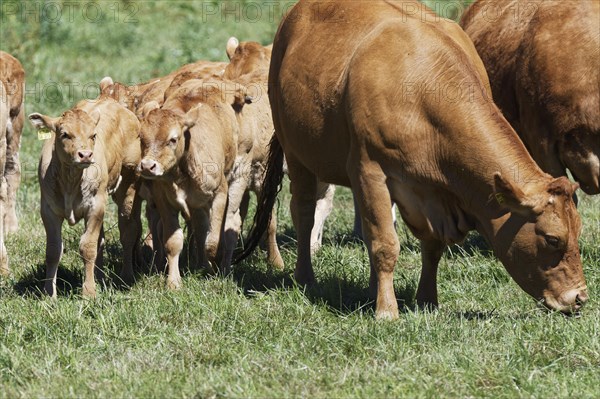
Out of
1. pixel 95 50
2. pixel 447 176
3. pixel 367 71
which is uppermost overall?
pixel 367 71

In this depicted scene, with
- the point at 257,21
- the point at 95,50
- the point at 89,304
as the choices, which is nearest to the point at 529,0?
the point at 89,304

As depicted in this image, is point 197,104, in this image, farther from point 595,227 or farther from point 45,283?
point 595,227

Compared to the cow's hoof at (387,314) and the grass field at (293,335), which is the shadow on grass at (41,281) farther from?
the cow's hoof at (387,314)

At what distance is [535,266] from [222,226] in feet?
10.5

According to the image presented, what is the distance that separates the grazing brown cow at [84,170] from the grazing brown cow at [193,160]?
32cm

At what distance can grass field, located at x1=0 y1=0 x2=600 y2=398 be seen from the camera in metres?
6.48

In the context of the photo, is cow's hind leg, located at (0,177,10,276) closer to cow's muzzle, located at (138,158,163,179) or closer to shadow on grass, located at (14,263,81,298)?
shadow on grass, located at (14,263,81,298)

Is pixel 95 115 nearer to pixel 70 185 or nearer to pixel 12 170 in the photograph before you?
pixel 70 185

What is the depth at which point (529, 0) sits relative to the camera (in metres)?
10.1

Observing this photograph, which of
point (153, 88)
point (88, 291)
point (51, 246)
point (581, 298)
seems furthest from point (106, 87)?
point (581, 298)

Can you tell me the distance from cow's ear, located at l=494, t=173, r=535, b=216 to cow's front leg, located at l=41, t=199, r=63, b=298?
345cm

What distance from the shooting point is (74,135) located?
335 inches

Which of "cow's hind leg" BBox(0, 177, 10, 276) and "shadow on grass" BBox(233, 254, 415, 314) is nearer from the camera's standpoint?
"shadow on grass" BBox(233, 254, 415, 314)

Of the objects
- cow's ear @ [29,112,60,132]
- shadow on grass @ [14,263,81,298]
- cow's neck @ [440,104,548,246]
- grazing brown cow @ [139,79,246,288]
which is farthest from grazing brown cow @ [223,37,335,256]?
cow's neck @ [440,104,548,246]
